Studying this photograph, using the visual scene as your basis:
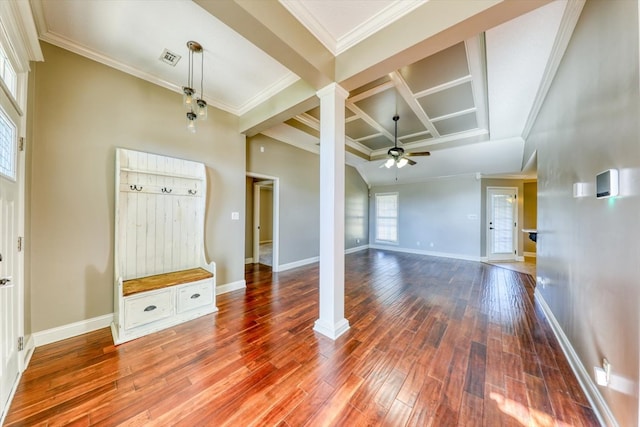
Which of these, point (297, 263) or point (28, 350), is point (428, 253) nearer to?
point (297, 263)

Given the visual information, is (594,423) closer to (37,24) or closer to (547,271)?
(547,271)

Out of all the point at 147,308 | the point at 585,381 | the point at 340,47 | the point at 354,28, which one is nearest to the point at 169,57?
the point at 340,47

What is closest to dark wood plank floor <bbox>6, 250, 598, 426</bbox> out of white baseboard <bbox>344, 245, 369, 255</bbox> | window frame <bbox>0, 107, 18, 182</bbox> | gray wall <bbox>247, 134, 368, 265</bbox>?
window frame <bbox>0, 107, 18, 182</bbox>

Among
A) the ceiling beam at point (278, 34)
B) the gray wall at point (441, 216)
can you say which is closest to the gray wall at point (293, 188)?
the ceiling beam at point (278, 34)

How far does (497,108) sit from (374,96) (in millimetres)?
2000

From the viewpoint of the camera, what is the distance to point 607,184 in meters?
1.33

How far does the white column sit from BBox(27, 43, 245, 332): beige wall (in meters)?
2.10

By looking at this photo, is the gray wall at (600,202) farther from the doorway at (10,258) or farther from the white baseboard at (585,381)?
the doorway at (10,258)

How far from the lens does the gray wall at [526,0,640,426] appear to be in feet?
3.83

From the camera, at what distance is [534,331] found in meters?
2.49

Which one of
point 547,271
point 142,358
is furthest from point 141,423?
point 547,271

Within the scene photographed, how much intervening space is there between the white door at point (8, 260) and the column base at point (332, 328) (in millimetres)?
2217

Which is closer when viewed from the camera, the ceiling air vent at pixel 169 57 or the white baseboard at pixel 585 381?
the white baseboard at pixel 585 381

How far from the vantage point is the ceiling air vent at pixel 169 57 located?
2.35 meters
